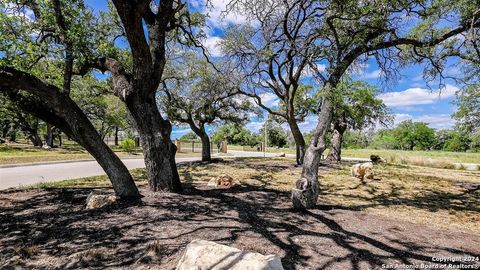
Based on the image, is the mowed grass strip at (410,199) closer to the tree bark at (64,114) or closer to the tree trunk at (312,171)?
the tree trunk at (312,171)

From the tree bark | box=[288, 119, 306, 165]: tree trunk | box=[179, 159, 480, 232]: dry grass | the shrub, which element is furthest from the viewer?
the shrub

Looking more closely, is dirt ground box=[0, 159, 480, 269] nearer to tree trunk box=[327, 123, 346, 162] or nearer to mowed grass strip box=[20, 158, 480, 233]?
mowed grass strip box=[20, 158, 480, 233]

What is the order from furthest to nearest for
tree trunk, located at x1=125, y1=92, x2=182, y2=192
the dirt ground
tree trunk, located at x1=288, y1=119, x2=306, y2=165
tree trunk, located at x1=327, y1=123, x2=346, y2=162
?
tree trunk, located at x1=327, y1=123, x2=346, y2=162, tree trunk, located at x1=288, y1=119, x2=306, y2=165, tree trunk, located at x1=125, y1=92, x2=182, y2=192, the dirt ground

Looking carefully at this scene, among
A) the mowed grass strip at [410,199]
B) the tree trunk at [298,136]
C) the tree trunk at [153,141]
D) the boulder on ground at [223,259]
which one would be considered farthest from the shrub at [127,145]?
the boulder on ground at [223,259]

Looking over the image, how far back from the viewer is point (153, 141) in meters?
5.29

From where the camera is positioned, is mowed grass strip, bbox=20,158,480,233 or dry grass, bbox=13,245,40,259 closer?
dry grass, bbox=13,245,40,259

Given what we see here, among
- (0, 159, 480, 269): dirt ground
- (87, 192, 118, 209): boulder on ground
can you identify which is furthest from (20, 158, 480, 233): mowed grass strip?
(87, 192, 118, 209): boulder on ground

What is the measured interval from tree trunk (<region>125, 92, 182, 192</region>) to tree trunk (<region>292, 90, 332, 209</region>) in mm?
2588

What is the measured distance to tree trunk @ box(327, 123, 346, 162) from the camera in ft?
50.7

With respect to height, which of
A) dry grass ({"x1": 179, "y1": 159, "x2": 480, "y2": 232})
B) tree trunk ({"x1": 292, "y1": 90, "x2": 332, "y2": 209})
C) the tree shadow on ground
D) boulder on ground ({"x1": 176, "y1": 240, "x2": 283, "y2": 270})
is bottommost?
dry grass ({"x1": 179, "y1": 159, "x2": 480, "y2": 232})

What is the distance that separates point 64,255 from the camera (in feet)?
9.50

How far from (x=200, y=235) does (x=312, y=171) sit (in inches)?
101

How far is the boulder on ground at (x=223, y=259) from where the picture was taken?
2201 mm

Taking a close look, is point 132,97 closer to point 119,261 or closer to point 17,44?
point 17,44
